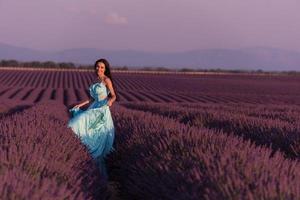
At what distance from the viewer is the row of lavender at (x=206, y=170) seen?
424 cm

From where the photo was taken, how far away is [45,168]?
5203mm

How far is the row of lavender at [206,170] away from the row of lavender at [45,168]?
1.74 ft

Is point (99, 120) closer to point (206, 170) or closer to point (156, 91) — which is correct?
point (206, 170)

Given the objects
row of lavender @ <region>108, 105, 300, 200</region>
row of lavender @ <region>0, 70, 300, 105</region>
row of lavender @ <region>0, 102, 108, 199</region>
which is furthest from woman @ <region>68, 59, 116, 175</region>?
row of lavender @ <region>0, 70, 300, 105</region>

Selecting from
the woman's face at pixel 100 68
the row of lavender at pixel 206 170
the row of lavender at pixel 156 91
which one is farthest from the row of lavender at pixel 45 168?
the row of lavender at pixel 156 91

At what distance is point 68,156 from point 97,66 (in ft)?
12.0

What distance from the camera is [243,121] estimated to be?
1130 centimetres

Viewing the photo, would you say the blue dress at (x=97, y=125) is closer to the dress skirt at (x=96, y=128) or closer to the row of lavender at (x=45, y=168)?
the dress skirt at (x=96, y=128)

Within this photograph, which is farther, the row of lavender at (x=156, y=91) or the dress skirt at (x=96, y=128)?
the row of lavender at (x=156, y=91)

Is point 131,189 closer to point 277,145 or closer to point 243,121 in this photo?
point 277,145

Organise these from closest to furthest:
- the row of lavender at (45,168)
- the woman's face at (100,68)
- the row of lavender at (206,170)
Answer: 1. the row of lavender at (45,168)
2. the row of lavender at (206,170)
3. the woman's face at (100,68)

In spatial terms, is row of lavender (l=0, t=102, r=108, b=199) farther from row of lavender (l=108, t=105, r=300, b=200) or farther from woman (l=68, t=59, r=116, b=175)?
woman (l=68, t=59, r=116, b=175)

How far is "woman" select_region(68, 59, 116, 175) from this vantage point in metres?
9.56

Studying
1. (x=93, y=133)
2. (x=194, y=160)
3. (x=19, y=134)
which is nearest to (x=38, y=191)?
(x=194, y=160)
